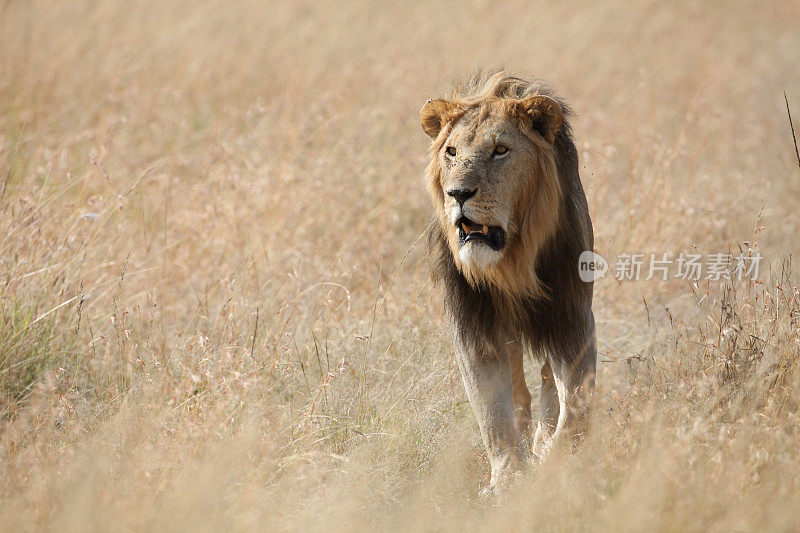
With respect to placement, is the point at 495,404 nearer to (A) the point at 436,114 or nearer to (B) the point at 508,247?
(B) the point at 508,247

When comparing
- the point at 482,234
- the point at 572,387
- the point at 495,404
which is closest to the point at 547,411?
the point at 572,387

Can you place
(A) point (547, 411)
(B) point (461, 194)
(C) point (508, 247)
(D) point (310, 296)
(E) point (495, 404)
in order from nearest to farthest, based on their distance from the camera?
(B) point (461, 194) → (C) point (508, 247) → (E) point (495, 404) → (A) point (547, 411) → (D) point (310, 296)

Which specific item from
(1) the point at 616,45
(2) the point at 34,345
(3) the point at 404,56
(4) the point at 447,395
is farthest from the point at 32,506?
(1) the point at 616,45

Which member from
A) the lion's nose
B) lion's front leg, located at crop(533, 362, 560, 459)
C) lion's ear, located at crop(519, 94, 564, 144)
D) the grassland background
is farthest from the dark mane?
the lion's nose

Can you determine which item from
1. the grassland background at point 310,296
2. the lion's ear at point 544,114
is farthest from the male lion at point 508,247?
the grassland background at point 310,296

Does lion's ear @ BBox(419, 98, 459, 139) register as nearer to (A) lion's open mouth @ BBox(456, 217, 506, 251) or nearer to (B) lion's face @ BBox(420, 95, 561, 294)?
(B) lion's face @ BBox(420, 95, 561, 294)

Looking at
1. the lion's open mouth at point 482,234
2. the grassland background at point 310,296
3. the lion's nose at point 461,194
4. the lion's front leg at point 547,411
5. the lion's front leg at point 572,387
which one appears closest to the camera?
the grassland background at point 310,296

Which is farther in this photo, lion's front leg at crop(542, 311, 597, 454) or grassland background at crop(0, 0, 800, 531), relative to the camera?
lion's front leg at crop(542, 311, 597, 454)

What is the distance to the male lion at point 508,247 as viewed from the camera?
3.68 meters

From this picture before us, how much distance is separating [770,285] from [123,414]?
A: 12.1ft

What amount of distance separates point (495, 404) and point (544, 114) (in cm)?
130

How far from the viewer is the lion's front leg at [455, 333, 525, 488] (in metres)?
3.95

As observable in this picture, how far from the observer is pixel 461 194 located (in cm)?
355

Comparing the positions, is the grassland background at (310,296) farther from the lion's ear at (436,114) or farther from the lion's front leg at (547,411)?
the lion's ear at (436,114)
